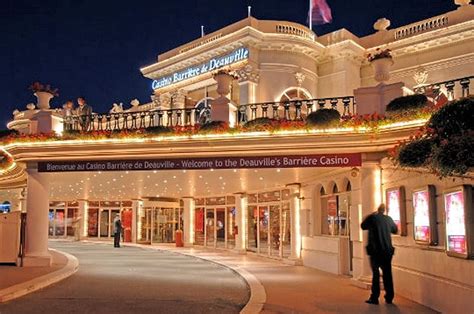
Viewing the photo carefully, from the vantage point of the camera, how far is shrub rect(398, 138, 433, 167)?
7.55 metres

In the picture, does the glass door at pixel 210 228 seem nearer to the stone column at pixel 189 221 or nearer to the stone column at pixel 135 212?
the stone column at pixel 189 221

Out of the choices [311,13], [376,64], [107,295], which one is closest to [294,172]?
[376,64]

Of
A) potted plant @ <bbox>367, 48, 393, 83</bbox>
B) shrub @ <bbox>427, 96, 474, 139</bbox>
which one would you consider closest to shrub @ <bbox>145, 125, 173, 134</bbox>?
potted plant @ <bbox>367, 48, 393, 83</bbox>

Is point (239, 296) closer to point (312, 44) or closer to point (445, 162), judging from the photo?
point (445, 162)

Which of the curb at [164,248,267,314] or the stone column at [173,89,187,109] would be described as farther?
the stone column at [173,89,187,109]

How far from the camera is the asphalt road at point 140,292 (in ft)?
27.9

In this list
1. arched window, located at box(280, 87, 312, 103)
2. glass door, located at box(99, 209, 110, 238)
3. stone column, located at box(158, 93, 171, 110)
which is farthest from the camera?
glass door, located at box(99, 209, 110, 238)

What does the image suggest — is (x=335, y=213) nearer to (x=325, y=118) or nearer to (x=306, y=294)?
(x=325, y=118)

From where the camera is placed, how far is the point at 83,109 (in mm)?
15539

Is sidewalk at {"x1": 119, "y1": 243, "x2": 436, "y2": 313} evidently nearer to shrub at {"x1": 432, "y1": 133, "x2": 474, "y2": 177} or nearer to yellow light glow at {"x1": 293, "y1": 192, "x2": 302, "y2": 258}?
yellow light glow at {"x1": 293, "y1": 192, "x2": 302, "y2": 258}

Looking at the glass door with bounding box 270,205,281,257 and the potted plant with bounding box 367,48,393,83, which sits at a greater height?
the potted plant with bounding box 367,48,393,83

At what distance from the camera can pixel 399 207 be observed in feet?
31.8

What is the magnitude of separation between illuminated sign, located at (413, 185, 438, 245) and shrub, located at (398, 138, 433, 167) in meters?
0.77

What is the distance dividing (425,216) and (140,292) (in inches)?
221
